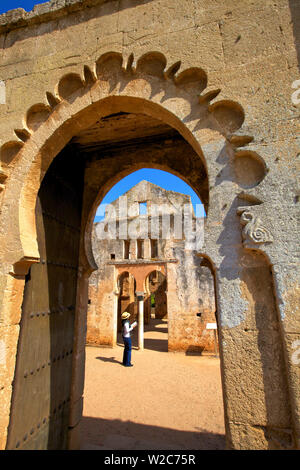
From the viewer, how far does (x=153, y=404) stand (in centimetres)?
589

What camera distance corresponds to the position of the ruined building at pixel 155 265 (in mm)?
11156

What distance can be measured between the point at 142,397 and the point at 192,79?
688cm

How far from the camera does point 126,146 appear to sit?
4.25 m

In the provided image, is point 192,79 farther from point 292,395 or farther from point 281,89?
point 292,395

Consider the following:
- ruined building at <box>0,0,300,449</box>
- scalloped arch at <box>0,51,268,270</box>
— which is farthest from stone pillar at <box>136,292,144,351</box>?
scalloped arch at <box>0,51,268,270</box>

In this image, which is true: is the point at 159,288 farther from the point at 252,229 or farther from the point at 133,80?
the point at 252,229

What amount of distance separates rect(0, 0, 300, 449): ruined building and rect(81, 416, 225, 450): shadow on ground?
870mm

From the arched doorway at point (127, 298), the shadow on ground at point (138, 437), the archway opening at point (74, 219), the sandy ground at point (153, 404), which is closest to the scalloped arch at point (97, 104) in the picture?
the archway opening at point (74, 219)

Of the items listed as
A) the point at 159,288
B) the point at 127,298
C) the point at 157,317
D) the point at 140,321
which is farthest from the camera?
the point at 157,317

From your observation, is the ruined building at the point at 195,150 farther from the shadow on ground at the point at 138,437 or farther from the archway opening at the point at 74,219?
the shadow on ground at the point at 138,437

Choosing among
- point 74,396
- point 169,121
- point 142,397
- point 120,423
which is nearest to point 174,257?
point 142,397

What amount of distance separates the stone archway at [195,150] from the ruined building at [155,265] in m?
9.54

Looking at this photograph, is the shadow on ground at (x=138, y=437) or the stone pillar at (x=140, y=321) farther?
the stone pillar at (x=140, y=321)

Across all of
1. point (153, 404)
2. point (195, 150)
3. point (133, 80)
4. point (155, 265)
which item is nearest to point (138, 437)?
point (153, 404)
